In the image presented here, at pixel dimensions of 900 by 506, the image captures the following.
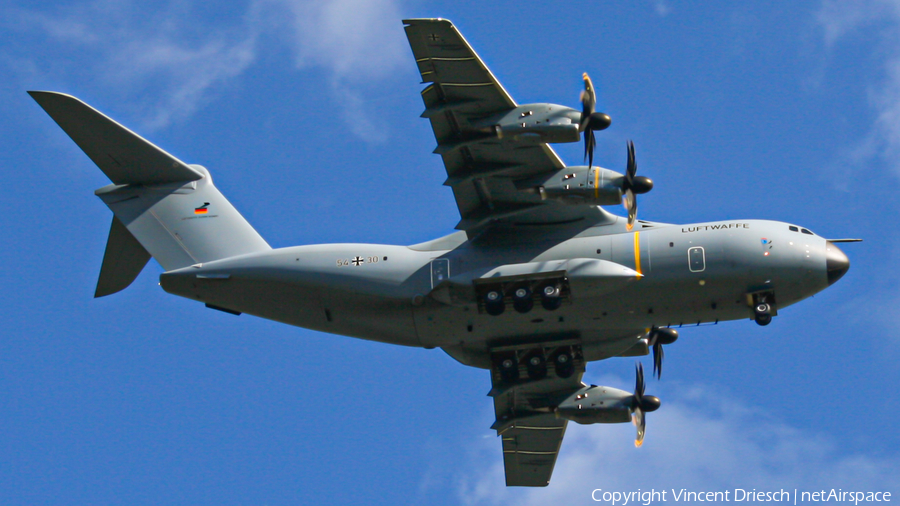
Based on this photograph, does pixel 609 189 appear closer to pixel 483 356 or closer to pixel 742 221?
pixel 742 221

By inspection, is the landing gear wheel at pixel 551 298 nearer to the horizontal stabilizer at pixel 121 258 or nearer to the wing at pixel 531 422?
the wing at pixel 531 422

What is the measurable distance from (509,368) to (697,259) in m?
4.28

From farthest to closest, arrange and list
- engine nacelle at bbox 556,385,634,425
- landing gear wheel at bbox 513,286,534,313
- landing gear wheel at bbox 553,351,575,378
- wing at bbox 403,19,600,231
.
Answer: engine nacelle at bbox 556,385,634,425 < landing gear wheel at bbox 553,351,575,378 < landing gear wheel at bbox 513,286,534,313 < wing at bbox 403,19,600,231

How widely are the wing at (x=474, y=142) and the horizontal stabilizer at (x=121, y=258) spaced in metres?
6.62

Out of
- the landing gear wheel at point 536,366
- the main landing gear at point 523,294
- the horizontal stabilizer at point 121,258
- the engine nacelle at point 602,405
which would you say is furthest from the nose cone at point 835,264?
the horizontal stabilizer at point 121,258

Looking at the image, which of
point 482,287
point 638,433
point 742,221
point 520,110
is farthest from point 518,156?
point 638,433

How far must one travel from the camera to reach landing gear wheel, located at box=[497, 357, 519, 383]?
2141 cm

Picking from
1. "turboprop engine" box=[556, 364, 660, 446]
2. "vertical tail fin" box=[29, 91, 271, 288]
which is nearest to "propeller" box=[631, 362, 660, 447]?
"turboprop engine" box=[556, 364, 660, 446]

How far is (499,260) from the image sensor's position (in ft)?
66.1

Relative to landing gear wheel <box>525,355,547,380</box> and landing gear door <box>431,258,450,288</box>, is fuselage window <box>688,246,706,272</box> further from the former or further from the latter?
landing gear door <box>431,258,450,288</box>

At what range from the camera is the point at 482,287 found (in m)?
19.7

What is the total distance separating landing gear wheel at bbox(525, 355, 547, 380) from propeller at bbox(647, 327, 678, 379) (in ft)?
7.67

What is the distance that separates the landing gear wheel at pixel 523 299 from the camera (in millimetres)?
19500

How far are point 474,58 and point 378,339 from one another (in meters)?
5.80
